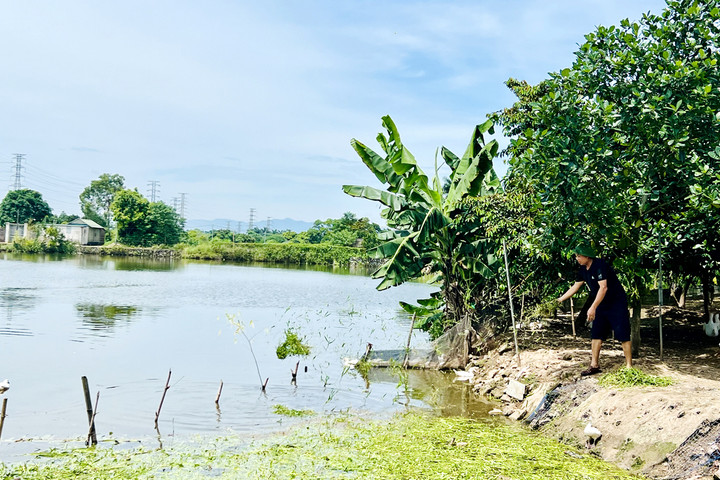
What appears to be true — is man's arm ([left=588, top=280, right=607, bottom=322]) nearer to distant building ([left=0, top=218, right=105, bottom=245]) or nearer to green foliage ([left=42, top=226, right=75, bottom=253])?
green foliage ([left=42, top=226, right=75, bottom=253])

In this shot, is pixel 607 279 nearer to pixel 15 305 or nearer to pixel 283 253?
pixel 15 305

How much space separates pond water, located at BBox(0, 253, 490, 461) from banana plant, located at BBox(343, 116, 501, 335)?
1.97 metres

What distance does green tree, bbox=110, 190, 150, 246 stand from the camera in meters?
70.1

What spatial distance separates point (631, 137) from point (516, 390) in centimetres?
399

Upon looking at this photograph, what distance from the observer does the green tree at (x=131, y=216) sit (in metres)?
70.1

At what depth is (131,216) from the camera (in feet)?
231

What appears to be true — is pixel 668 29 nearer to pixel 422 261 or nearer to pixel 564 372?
pixel 564 372

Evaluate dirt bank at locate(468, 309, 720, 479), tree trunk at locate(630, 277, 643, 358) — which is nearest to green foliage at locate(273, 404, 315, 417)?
dirt bank at locate(468, 309, 720, 479)

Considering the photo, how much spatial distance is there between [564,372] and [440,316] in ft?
14.1

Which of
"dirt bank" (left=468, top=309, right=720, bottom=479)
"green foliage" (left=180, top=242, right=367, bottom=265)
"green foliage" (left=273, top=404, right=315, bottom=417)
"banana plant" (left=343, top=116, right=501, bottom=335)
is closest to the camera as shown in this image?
"dirt bank" (left=468, top=309, right=720, bottom=479)

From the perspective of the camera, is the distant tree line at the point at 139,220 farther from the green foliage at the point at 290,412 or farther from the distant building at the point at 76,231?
the green foliage at the point at 290,412

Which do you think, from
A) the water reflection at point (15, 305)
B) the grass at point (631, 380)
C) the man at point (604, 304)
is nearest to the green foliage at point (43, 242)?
the water reflection at point (15, 305)

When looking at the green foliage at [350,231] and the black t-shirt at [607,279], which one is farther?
the green foliage at [350,231]

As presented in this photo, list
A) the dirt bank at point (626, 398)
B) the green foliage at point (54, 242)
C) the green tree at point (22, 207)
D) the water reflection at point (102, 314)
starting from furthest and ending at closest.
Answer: the green tree at point (22, 207)
the green foliage at point (54, 242)
the water reflection at point (102, 314)
the dirt bank at point (626, 398)
